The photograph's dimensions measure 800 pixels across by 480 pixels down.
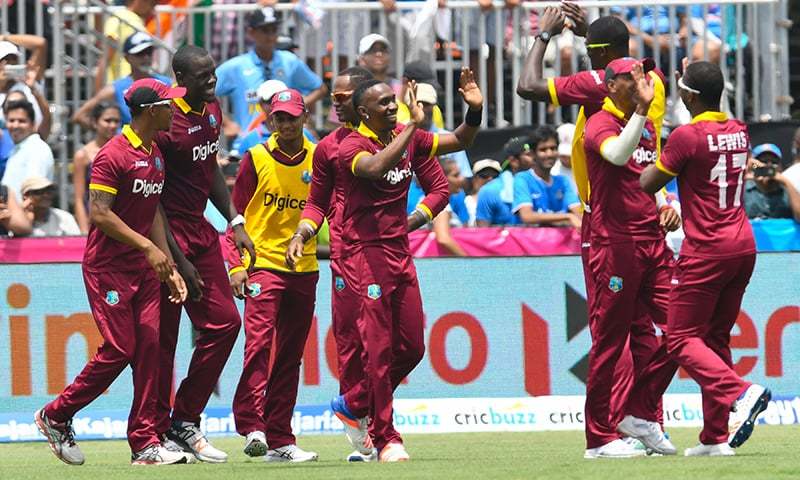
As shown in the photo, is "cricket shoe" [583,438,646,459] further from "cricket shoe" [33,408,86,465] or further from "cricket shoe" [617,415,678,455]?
"cricket shoe" [33,408,86,465]

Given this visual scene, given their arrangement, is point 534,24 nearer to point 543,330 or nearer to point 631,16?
point 631,16

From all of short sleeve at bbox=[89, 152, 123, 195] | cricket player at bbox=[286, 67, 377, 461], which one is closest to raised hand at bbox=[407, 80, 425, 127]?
cricket player at bbox=[286, 67, 377, 461]

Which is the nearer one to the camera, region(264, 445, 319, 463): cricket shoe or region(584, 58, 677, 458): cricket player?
region(584, 58, 677, 458): cricket player

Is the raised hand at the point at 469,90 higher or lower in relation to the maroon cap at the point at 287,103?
higher

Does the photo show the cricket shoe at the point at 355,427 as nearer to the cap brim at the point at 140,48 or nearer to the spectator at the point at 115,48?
the cap brim at the point at 140,48

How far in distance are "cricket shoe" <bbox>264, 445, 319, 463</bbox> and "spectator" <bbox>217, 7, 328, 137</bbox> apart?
5.68 m

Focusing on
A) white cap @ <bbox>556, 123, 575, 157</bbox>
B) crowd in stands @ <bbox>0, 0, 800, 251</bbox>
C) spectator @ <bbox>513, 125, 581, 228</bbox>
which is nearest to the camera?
crowd in stands @ <bbox>0, 0, 800, 251</bbox>

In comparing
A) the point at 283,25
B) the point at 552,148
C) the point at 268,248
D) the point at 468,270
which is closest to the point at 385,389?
the point at 268,248

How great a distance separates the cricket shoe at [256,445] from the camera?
11.3 meters

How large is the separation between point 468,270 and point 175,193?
4.29 meters

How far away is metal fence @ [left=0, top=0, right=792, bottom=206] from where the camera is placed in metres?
17.2

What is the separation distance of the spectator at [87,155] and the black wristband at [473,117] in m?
5.52

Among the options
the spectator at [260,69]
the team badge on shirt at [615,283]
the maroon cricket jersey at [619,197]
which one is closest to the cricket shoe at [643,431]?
the team badge on shirt at [615,283]

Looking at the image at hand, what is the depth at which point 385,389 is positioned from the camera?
34.6 ft
